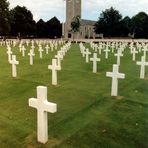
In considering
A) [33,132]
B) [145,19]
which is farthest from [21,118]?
[145,19]

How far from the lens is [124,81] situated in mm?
10227

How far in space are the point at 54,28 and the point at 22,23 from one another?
17447 mm

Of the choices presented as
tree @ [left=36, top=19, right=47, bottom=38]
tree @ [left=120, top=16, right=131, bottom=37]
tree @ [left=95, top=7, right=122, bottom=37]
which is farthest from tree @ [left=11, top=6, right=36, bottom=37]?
tree @ [left=120, top=16, right=131, bottom=37]

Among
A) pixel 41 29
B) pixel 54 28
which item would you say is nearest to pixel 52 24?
pixel 54 28

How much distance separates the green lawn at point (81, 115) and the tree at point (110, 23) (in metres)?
61.6

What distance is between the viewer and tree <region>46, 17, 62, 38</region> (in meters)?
91.6

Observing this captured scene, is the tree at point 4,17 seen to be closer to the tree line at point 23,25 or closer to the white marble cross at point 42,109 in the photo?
the tree line at point 23,25

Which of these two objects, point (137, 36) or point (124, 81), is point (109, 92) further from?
point (137, 36)

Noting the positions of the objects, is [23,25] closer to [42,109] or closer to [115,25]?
[115,25]

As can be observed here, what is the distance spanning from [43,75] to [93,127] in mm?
5955

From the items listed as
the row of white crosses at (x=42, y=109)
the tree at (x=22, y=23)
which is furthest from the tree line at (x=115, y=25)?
the row of white crosses at (x=42, y=109)

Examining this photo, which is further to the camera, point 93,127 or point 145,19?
point 145,19

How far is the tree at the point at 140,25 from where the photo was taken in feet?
199

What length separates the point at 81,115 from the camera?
6.70 metres
